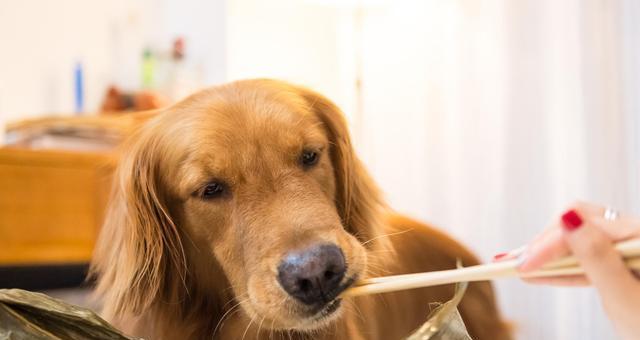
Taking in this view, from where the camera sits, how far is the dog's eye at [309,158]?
1259mm

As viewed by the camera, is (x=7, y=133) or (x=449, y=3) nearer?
(x=449, y=3)

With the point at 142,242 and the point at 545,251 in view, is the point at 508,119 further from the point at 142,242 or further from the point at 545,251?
the point at 545,251

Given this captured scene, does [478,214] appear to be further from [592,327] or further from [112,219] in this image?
[112,219]

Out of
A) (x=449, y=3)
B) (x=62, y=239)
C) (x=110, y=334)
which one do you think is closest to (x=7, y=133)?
(x=62, y=239)

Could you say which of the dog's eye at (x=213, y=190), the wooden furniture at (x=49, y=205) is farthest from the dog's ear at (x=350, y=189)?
the wooden furniture at (x=49, y=205)

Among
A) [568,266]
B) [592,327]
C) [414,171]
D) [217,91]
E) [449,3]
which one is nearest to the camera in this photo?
[568,266]

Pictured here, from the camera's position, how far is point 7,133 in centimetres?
305

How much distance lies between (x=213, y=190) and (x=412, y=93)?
5.83ft

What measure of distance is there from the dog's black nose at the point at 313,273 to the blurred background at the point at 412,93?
3.51 ft

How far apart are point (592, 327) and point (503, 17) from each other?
3.88 feet

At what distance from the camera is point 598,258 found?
0.60 meters

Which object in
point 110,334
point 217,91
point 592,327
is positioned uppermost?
point 217,91

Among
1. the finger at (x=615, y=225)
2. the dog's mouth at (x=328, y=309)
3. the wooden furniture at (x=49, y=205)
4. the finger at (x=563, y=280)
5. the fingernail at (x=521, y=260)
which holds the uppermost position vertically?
the finger at (x=615, y=225)

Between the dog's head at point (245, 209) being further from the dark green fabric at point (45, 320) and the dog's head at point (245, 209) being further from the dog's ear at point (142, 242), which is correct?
→ the dark green fabric at point (45, 320)
